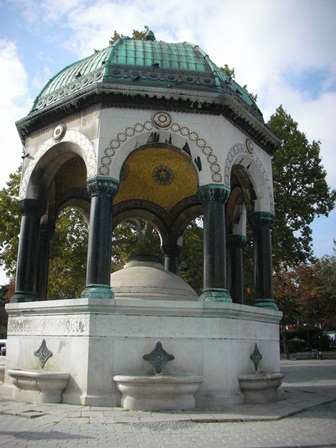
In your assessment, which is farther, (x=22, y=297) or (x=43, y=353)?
(x=22, y=297)

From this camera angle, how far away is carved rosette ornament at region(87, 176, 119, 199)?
9820 millimetres

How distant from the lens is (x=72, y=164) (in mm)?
13258

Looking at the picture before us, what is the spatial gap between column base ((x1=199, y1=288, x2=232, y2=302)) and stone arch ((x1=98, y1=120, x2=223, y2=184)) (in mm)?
2430

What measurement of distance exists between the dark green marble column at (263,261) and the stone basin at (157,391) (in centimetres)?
396

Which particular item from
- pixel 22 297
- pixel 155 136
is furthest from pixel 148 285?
pixel 155 136

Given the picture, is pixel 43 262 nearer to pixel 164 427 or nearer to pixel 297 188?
pixel 164 427

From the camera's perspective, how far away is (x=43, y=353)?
9.46m

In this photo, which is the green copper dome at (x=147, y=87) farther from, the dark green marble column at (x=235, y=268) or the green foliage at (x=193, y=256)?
the green foliage at (x=193, y=256)

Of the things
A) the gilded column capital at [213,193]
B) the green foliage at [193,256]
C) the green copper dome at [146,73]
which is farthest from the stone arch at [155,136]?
the green foliage at [193,256]

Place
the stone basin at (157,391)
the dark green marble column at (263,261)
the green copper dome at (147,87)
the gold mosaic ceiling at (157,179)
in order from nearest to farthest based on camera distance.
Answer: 1. the stone basin at (157,391)
2. the green copper dome at (147,87)
3. the dark green marble column at (263,261)
4. the gold mosaic ceiling at (157,179)

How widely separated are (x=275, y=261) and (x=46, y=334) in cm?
1517

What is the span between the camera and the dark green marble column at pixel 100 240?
922 centimetres

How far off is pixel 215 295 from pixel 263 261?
112 inches

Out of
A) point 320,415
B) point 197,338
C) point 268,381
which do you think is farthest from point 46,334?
point 320,415
